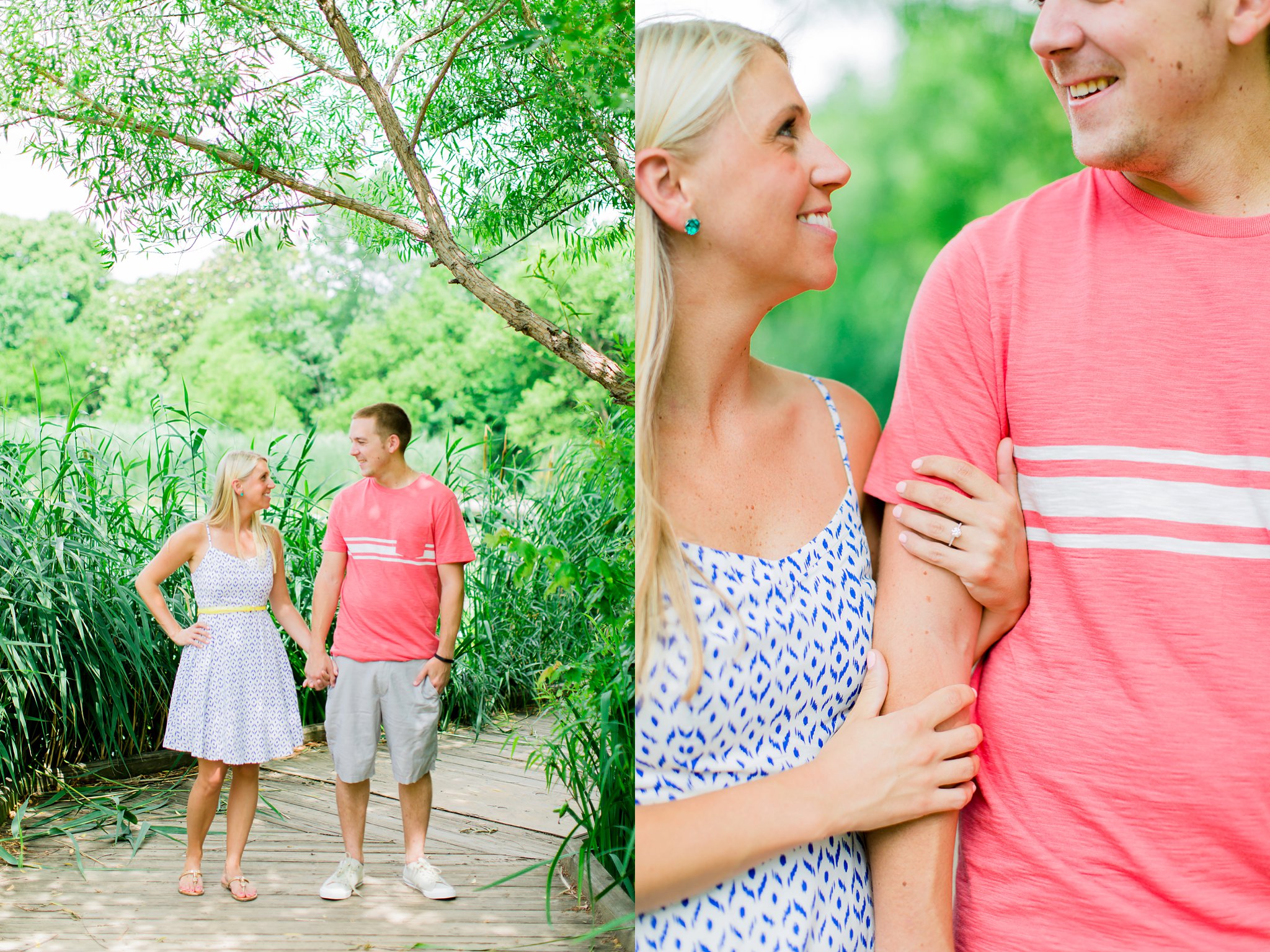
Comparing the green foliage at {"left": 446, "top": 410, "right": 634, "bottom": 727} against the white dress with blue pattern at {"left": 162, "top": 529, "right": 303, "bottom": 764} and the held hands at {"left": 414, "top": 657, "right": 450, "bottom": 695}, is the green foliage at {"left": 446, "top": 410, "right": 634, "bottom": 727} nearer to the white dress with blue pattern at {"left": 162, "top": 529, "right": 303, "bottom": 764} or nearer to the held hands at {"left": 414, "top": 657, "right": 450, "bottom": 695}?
the held hands at {"left": 414, "top": 657, "right": 450, "bottom": 695}

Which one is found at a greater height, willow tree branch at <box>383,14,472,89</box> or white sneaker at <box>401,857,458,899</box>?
willow tree branch at <box>383,14,472,89</box>

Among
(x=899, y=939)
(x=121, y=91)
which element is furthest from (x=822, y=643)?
(x=121, y=91)

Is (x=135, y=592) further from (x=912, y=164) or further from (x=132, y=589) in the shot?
(x=912, y=164)

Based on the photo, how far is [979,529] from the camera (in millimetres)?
794

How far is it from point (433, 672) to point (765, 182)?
6.97 feet

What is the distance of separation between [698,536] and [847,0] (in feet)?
1.67

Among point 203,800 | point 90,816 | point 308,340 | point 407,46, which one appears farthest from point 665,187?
point 308,340

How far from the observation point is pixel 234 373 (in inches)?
413

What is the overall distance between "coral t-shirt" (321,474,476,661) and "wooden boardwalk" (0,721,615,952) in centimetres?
76

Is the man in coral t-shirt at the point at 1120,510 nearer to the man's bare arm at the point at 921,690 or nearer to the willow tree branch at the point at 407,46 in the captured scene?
the man's bare arm at the point at 921,690

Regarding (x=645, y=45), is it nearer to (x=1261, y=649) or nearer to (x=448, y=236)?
(x=1261, y=649)

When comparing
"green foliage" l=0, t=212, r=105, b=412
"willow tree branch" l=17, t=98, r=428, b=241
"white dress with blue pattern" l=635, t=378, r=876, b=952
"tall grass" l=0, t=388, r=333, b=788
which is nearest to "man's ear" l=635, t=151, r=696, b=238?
"white dress with blue pattern" l=635, t=378, r=876, b=952

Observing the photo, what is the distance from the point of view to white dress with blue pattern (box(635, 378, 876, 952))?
843 mm

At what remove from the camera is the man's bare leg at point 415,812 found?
2852 millimetres
